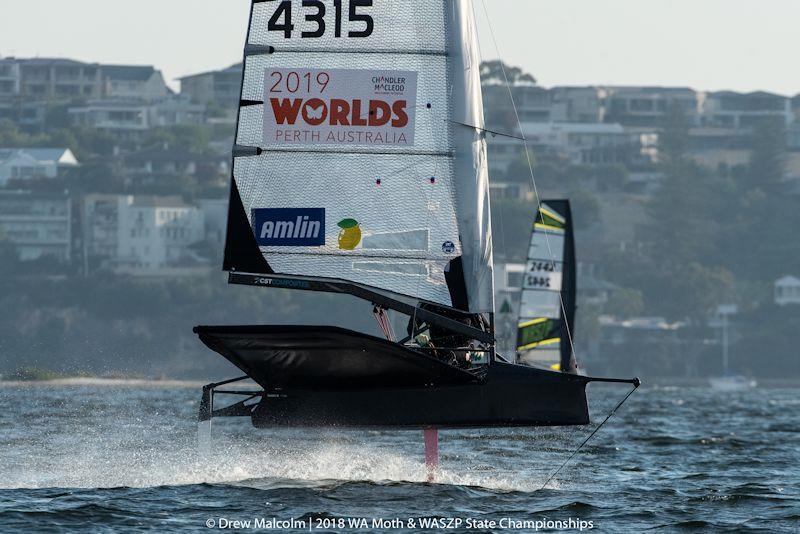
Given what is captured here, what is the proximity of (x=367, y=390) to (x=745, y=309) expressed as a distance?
137m

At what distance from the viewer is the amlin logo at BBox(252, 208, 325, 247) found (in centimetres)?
2020

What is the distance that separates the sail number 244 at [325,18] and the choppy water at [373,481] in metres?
4.66

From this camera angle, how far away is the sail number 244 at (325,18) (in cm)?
2017

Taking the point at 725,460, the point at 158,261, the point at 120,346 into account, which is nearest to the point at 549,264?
the point at 725,460

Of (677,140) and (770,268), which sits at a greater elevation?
(677,140)

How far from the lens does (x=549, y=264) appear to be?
43125mm

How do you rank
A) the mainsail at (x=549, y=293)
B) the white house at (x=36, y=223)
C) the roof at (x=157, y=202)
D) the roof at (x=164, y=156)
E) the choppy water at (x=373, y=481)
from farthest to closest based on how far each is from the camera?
the roof at (x=164, y=156) < the roof at (x=157, y=202) < the white house at (x=36, y=223) < the mainsail at (x=549, y=293) < the choppy water at (x=373, y=481)

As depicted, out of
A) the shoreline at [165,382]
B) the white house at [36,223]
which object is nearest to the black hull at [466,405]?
the shoreline at [165,382]

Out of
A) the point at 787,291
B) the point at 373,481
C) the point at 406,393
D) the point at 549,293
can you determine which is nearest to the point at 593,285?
the point at 787,291

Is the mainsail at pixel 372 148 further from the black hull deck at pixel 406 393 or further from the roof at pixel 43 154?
the roof at pixel 43 154

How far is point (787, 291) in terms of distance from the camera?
15838 cm

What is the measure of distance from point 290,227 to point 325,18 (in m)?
2.43

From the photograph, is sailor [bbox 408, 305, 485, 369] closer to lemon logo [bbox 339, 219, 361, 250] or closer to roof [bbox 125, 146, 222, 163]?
lemon logo [bbox 339, 219, 361, 250]

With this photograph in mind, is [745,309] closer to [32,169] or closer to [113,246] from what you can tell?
[113,246]
